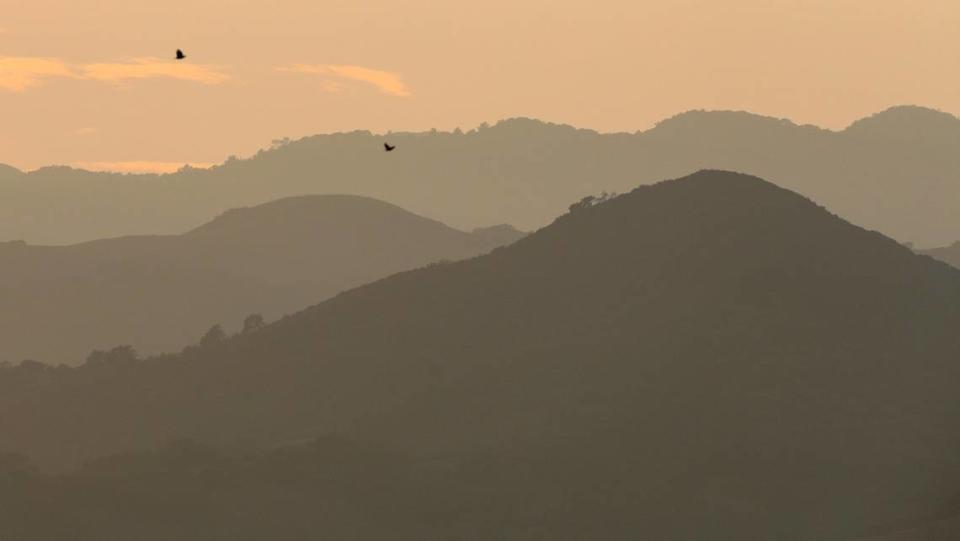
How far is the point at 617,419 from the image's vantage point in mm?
168750

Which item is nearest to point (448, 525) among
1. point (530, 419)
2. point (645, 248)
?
point (530, 419)

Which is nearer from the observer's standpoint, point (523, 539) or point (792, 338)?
point (523, 539)

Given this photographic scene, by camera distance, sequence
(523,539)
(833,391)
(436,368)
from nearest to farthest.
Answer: (523,539) < (833,391) < (436,368)

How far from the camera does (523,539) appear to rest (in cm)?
14662

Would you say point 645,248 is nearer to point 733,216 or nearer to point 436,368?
point 733,216

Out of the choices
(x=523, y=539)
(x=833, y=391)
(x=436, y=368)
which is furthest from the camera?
(x=436, y=368)

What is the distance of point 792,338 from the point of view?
179750 mm

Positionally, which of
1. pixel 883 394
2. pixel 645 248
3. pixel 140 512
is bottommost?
pixel 140 512

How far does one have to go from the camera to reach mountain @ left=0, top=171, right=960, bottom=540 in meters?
152

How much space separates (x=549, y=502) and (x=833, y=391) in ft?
109

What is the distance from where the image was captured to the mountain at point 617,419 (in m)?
152

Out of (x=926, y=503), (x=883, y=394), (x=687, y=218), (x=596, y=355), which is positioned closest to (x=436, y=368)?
(x=596, y=355)

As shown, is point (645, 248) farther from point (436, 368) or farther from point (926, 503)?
point (926, 503)

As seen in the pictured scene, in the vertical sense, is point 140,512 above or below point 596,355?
below
